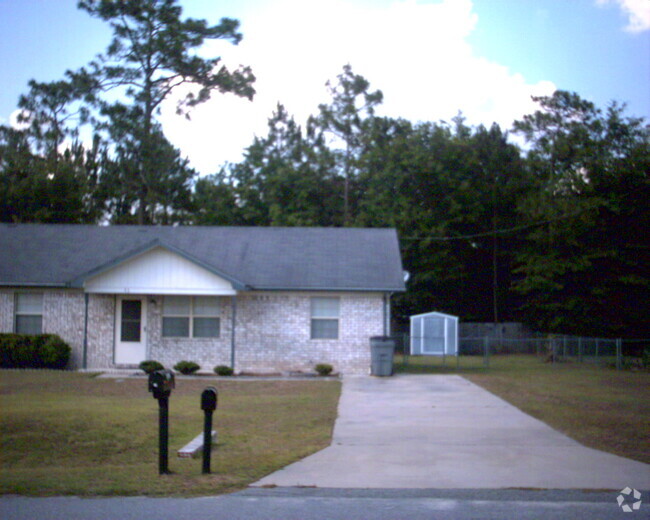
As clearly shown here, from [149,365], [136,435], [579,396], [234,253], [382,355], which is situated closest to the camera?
[136,435]

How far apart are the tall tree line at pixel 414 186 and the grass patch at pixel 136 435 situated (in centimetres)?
2184

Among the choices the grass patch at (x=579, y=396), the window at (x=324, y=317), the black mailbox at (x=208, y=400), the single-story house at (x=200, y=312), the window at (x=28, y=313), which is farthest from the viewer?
the window at (x=28, y=313)

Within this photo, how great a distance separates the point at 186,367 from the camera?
22.3 meters

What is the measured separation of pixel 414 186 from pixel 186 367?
25.8 m

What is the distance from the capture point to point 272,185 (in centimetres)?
4812

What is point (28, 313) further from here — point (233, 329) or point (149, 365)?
point (233, 329)

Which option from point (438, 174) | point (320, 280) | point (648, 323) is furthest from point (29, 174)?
point (648, 323)

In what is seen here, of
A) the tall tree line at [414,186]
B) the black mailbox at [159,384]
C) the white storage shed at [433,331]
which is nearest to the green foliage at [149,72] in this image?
the tall tree line at [414,186]

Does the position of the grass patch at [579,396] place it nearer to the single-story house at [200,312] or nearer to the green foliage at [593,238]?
the single-story house at [200,312]

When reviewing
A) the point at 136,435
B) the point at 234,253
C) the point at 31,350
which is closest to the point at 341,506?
the point at 136,435

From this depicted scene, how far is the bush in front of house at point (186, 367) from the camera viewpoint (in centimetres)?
2228

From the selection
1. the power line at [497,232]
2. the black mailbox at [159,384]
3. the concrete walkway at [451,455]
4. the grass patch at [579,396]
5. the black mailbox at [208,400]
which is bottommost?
the grass patch at [579,396]

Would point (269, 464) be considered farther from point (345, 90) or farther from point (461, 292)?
point (345, 90)

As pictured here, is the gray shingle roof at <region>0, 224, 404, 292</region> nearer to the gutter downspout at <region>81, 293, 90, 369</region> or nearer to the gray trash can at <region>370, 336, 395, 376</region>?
the gutter downspout at <region>81, 293, 90, 369</region>
